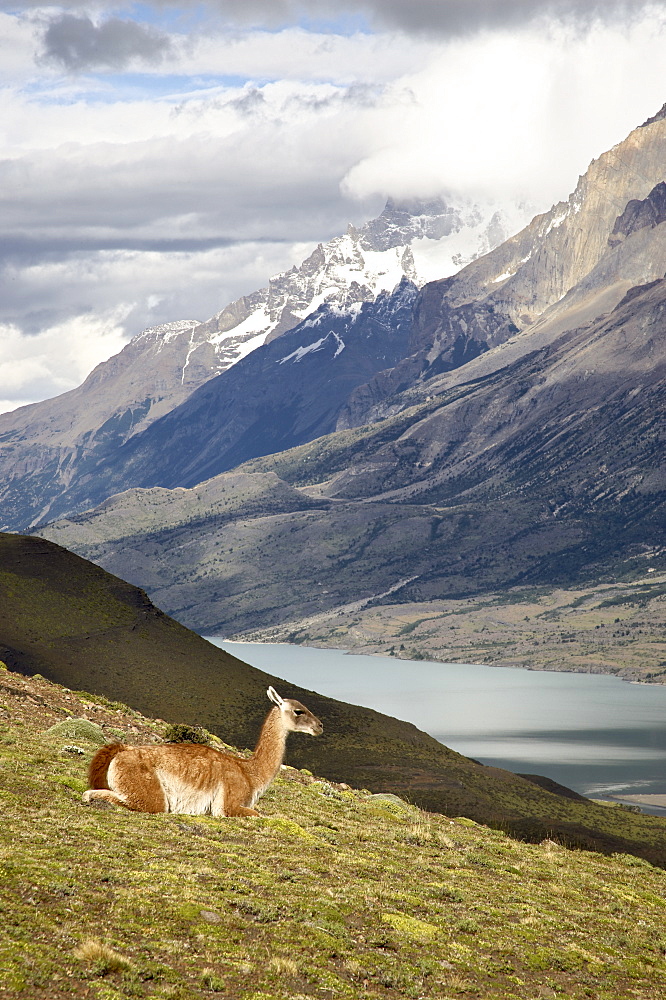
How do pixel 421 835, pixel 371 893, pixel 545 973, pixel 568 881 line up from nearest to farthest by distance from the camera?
pixel 545 973 → pixel 371 893 → pixel 568 881 → pixel 421 835

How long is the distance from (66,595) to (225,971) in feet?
398

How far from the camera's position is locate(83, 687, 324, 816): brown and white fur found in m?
28.5

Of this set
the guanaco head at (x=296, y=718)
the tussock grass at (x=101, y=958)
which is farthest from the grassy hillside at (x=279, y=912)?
the guanaco head at (x=296, y=718)

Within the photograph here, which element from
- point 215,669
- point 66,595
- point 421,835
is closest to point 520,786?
point 215,669

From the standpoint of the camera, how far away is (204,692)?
413ft

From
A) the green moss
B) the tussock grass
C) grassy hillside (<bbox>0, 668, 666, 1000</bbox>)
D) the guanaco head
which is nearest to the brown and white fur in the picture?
the guanaco head

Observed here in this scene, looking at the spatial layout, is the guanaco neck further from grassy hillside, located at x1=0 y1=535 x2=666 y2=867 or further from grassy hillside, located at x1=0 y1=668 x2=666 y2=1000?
grassy hillside, located at x1=0 y1=535 x2=666 y2=867

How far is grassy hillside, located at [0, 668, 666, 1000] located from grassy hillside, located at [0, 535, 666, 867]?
65.4m

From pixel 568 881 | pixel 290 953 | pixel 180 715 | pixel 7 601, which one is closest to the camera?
pixel 290 953

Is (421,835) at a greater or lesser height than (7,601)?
lesser

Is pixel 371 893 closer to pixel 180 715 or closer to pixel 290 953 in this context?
pixel 290 953

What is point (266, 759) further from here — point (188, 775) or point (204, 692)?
point (204, 692)

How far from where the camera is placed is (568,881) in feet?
117

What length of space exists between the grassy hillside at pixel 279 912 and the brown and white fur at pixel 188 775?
58 cm
